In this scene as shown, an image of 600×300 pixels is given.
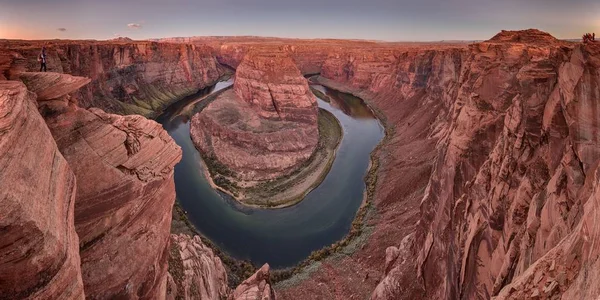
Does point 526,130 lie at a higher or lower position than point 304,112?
higher

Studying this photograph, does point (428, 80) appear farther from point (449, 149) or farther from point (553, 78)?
point (553, 78)

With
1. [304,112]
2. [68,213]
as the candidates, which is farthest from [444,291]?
[304,112]

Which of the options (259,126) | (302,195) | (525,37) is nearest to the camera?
(525,37)

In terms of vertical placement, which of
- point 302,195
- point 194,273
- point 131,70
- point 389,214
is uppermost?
point 131,70

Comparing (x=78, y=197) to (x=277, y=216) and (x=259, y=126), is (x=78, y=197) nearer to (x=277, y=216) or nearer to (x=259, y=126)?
(x=277, y=216)

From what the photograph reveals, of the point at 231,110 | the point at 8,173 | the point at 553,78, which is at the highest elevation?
the point at 553,78

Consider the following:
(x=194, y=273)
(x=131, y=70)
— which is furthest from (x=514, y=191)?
(x=131, y=70)

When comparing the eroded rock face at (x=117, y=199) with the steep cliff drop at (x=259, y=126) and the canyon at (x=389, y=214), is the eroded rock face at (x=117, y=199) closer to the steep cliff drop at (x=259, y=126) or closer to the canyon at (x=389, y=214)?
the canyon at (x=389, y=214)
